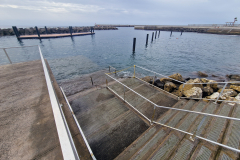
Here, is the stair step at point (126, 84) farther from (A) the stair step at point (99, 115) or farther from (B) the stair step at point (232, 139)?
(B) the stair step at point (232, 139)

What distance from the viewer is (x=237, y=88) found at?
7.47m

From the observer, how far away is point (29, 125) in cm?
251

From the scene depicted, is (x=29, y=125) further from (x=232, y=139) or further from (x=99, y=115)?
(x=232, y=139)

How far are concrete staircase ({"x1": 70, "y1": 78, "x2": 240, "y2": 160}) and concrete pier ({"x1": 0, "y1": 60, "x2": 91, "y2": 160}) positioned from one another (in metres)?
1.10

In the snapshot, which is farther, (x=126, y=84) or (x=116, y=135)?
(x=126, y=84)

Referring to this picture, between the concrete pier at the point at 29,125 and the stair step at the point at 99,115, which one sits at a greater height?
the concrete pier at the point at 29,125

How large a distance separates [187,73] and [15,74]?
18.3 metres

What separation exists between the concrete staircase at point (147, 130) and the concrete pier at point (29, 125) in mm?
1100

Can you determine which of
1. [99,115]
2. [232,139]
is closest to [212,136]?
[232,139]

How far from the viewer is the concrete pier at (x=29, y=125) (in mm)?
1994

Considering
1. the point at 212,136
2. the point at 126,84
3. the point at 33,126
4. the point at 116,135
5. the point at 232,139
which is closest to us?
the point at 33,126

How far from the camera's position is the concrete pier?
199 centimetres

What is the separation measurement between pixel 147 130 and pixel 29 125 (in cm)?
355

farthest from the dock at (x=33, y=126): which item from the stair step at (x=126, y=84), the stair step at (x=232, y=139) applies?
the stair step at (x=232, y=139)
